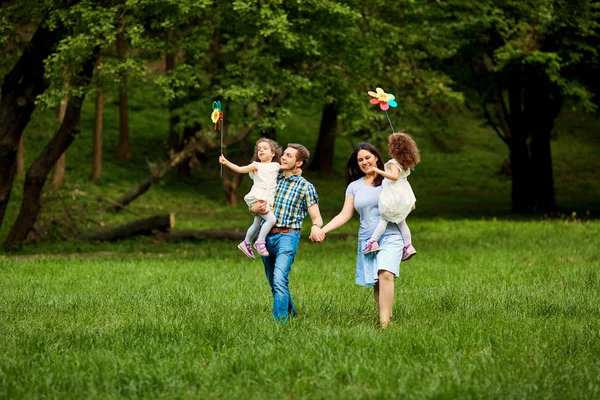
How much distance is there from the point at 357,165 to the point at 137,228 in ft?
49.2

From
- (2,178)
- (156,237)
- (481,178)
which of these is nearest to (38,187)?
(2,178)

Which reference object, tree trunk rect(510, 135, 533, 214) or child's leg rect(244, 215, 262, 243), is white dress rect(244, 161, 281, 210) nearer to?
child's leg rect(244, 215, 262, 243)

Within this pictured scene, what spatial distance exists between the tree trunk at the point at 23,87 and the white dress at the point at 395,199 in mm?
12665

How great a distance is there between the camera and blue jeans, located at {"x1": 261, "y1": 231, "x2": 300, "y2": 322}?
10.0 m

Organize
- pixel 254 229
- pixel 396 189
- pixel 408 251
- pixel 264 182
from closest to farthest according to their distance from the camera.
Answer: pixel 396 189 < pixel 408 251 < pixel 264 182 < pixel 254 229

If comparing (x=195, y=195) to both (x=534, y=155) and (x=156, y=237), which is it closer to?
(x=534, y=155)

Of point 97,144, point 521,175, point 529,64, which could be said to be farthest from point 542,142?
point 97,144

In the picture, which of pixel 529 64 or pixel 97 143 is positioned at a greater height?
pixel 529 64

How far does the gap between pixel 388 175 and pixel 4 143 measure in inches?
535

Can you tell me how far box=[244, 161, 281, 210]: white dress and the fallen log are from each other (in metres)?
14.2

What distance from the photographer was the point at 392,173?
9562 mm

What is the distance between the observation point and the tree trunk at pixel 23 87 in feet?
68.2

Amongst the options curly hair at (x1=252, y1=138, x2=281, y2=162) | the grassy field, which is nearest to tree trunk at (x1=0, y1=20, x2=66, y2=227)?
the grassy field

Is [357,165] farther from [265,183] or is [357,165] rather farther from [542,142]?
[542,142]
